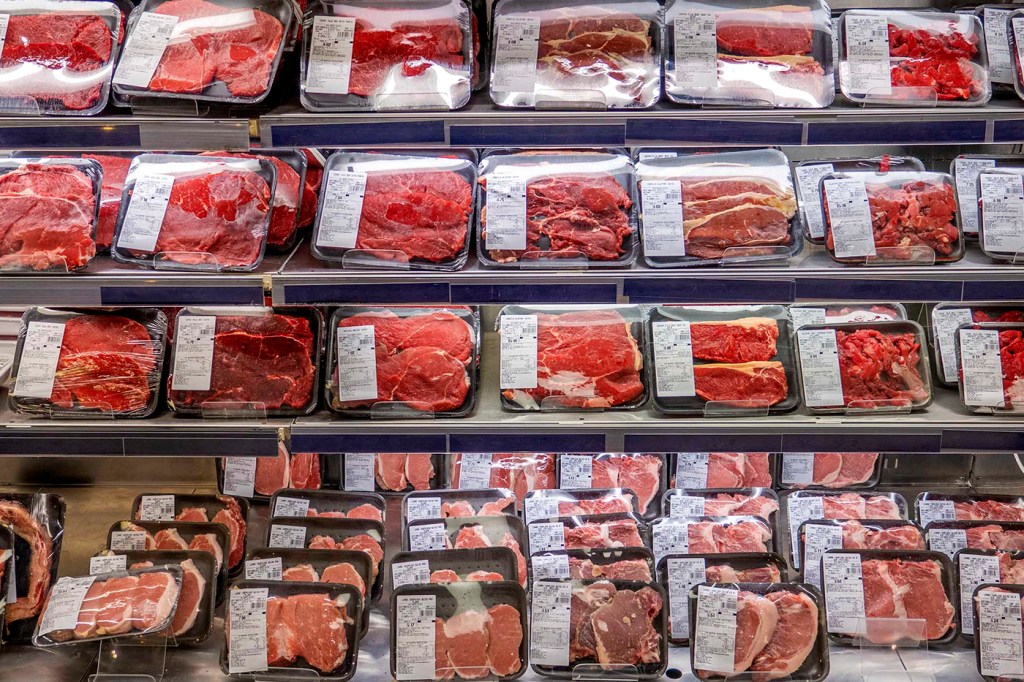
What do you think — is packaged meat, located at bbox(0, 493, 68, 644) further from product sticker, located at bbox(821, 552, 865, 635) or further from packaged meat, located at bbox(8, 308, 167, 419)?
product sticker, located at bbox(821, 552, 865, 635)

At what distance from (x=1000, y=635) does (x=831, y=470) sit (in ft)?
2.89

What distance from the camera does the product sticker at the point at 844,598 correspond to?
3.13 meters

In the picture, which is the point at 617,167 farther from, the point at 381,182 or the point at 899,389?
the point at 899,389

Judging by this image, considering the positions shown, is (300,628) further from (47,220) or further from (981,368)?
(981,368)

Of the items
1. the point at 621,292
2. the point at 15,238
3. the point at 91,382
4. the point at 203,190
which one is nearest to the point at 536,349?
the point at 621,292

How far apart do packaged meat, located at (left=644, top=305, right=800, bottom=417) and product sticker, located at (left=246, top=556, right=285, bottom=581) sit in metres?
1.37

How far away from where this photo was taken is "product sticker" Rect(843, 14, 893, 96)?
284 cm

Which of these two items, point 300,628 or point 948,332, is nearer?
point 300,628

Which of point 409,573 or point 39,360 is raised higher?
point 39,360

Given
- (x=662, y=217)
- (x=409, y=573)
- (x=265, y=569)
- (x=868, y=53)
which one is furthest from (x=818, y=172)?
(x=265, y=569)

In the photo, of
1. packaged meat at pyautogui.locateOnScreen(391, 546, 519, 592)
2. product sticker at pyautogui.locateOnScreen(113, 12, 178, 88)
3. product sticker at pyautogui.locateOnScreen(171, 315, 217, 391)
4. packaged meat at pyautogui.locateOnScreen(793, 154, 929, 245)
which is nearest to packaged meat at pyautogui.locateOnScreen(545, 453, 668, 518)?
packaged meat at pyautogui.locateOnScreen(391, 546, 519, 592)

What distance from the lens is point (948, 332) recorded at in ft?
11.6

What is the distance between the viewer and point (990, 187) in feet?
10.1

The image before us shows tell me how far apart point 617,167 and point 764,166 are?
0.50 meters
